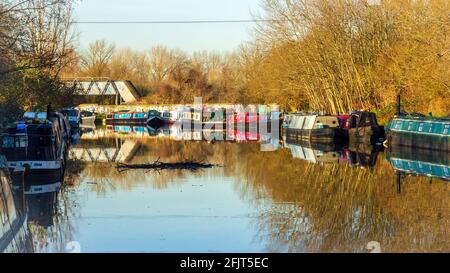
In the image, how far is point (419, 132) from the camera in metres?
31.6

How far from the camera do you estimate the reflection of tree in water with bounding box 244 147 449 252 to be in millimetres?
11531

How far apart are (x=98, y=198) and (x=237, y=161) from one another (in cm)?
1063

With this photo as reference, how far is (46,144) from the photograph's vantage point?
883 inches

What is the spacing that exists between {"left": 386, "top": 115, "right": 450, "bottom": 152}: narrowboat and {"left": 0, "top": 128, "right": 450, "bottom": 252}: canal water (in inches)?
108

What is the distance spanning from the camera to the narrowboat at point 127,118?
234 feet

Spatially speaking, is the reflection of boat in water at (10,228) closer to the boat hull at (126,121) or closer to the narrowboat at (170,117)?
the narrowboat at (170,117)

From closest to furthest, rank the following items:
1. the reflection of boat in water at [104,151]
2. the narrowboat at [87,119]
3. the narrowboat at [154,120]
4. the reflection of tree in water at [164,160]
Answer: the reflection of tree in water at [164,160] → the reflection of boat in water at [104,151] → the narrowboat at [154,120] → the narrowboat at [87,119]

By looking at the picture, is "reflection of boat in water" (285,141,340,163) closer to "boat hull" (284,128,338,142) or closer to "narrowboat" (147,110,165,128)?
"boat hull" (284,128,338,142)

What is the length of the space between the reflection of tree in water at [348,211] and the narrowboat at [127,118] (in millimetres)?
47957

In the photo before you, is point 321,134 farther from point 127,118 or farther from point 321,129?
point 127,118

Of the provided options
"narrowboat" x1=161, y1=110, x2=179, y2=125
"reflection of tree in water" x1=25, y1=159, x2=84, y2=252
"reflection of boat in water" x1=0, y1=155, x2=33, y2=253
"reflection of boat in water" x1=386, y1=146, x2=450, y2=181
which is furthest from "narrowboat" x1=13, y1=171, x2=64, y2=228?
"narrowboat" x1=161, y1=110, x2=179, y2=125

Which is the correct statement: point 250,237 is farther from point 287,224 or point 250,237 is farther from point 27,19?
point 27,19

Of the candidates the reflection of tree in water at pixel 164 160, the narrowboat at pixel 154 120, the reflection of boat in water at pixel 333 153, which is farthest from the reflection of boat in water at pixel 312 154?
the narrowboat at pixel 154 120
